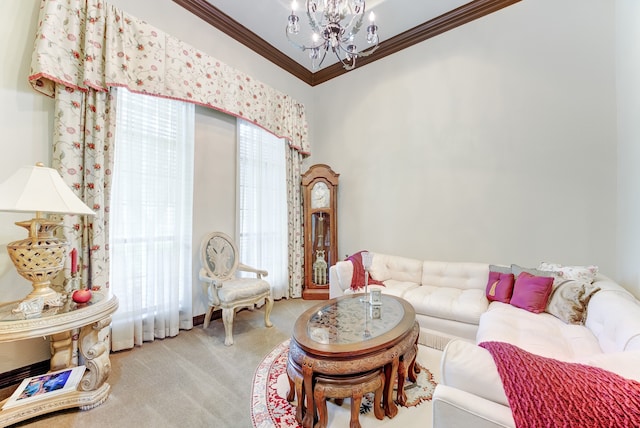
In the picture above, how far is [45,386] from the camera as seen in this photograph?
162cm

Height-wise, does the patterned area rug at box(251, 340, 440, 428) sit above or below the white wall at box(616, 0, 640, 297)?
below

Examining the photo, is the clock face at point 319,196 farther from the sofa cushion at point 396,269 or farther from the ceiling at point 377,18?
the ceiling at point 377,18

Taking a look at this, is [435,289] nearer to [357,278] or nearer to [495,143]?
[357,278]

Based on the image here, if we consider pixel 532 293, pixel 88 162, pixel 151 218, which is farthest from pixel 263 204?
pixel 532 293

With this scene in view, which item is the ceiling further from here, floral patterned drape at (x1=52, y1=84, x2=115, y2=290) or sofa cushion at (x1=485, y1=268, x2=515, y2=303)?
sofa cushion at (x1=485, y1=268, x2=515, y2=303)

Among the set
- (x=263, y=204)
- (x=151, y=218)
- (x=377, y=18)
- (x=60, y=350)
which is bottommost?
(x=60, y=350)

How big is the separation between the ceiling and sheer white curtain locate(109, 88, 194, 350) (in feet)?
3.92

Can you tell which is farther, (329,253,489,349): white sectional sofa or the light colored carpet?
(329,253,489,349): white sectional sofa

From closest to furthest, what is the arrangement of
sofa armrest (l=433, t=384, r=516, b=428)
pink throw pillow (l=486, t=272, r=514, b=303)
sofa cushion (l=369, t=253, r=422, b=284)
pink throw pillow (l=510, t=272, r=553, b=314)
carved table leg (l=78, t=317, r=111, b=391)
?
sofa armrest (l=433, t=384, r=516, b=428) < carved table leg (l=78, t=317, r=111, b=391) < pink throw pillow (l=510, t=272, r=553, b=314) < pink throw pillow (l=486, t=272, r=514, b=303) < sofa cushion (l=369, t=253, r=422, b=284)

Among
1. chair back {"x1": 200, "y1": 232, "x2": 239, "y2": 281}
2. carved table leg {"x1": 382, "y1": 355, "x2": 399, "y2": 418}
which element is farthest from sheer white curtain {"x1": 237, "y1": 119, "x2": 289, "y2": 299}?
carved table leg {"x1": 382, "y1": 355, "x2": 399, "y2": 418}

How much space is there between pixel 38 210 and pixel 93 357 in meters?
0.98

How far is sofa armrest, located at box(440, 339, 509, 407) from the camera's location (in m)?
0.83

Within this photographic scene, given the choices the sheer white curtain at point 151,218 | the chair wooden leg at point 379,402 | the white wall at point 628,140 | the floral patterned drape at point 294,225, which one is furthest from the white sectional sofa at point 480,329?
the sheer white curtain at point 151,218

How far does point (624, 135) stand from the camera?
7.35ft
